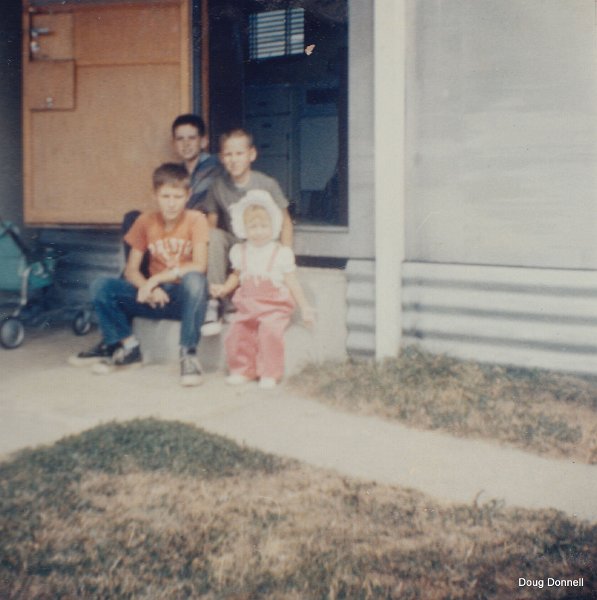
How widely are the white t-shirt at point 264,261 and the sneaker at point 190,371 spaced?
1.69 ft

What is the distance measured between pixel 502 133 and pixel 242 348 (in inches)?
67.0

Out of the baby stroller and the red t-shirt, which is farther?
the baby stroller

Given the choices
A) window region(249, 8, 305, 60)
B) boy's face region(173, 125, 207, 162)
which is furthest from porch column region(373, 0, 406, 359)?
window region(249, 8, 305, 60)

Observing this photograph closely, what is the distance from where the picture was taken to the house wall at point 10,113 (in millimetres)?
6711

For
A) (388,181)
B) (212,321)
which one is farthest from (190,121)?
(388,181)

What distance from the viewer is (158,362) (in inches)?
198

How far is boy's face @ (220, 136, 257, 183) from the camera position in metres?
4.76

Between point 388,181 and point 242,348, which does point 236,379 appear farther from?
point 388,181

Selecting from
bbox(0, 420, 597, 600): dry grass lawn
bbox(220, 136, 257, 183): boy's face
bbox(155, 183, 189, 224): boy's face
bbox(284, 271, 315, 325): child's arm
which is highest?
bbox(220, 136, 257, 183): boy's face

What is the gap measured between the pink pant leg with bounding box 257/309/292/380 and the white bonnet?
1.64 feet

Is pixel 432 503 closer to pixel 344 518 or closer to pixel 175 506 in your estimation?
→ pixel 344 518

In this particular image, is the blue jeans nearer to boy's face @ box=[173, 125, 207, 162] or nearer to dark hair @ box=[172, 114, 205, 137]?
boy's face @ box=[173, 125, 207, 162]

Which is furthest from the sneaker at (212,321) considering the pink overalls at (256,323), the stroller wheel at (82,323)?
the stroller wheel at (82,323)

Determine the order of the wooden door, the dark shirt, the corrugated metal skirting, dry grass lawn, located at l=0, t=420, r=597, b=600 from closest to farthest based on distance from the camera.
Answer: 1. dry grass lawn, located at l=0, t=420, r=597, b=600
2. the corrugated metal skirting
3. the dark shirt
4. the wooden door
